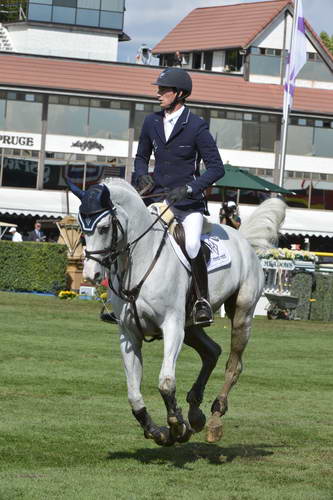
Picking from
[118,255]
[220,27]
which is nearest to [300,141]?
[220,27]

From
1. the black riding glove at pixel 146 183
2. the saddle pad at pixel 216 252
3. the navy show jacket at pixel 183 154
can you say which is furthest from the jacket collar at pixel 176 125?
the saddle pad at pixel 216 252

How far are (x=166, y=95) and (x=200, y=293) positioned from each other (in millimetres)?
1725

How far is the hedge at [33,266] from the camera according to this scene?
95.4ft

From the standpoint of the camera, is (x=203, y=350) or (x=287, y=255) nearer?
(x=203, y=350)

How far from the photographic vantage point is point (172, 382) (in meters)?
8.03

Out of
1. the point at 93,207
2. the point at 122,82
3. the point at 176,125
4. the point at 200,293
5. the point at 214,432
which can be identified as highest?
the point at 122,82

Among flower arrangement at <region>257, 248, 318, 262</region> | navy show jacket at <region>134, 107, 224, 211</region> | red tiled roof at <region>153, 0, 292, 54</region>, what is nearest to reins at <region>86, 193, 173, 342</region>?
navy show jacket at <region>134, 107, 224, 211</region>

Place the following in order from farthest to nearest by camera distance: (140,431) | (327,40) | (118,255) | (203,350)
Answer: (327,40) < (140,431) < (203,350) < (118,255)

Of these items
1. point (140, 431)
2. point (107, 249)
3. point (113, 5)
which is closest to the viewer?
point (107, 249)

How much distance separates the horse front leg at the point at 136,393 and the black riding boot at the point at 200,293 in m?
0.62

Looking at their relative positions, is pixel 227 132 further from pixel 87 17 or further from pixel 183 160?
pixel 183 160

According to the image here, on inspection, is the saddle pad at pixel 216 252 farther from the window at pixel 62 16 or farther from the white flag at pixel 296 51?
the window at pixel 62 16

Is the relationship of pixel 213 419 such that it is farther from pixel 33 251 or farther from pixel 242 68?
pixel 242 68

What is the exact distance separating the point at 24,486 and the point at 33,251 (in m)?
22.4
